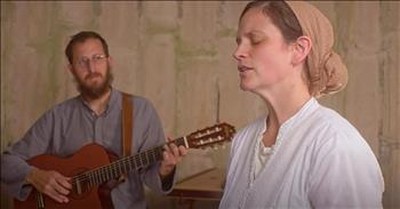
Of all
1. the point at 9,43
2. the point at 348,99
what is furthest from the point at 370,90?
the point at 9,43

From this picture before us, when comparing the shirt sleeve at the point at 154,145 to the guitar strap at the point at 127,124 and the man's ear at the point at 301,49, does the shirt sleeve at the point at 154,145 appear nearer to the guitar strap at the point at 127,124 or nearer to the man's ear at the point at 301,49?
the guitar strap at the point at 127,124

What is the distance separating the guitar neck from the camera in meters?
0.73

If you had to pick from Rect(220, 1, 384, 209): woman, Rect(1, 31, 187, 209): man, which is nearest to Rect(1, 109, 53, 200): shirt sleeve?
Rect(1, 31, 187, 209): man

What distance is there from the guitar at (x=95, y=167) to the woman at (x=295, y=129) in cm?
10

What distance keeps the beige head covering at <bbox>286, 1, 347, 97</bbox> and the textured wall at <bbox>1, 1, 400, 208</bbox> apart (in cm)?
4

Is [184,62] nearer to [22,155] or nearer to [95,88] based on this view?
[95,88]

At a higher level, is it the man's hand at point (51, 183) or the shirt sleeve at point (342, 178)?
the shirt sleeve at point (342, 178)

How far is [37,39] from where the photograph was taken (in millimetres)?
821

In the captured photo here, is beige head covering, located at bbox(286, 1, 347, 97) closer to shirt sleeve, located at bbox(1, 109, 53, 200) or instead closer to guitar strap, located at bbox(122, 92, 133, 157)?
guitar strap, located at bbox(122, 92, 133, 157)

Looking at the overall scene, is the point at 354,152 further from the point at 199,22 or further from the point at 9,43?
the point at 9,43

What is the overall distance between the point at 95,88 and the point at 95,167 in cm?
12

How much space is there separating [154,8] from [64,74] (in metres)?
0.17

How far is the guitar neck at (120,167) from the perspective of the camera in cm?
73

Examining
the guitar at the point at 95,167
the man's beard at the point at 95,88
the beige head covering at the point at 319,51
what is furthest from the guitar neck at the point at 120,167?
the beige head covering at the point at 319,51
